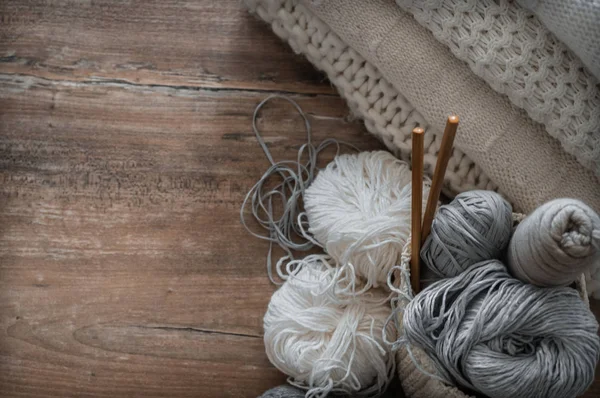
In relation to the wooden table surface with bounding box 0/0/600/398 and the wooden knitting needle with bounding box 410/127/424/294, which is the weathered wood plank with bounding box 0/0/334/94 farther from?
the wooden knitting needle with bounding box 410/127/424/294

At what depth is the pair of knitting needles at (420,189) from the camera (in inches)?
25.5

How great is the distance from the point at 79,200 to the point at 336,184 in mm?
421

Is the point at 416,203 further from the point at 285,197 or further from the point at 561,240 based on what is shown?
the point at 285,197

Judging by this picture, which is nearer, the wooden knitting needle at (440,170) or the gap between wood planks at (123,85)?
the wooden knitting needle at (440,170)

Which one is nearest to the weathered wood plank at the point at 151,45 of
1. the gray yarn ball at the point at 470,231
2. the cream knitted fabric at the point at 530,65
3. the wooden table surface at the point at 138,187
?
the wooden table surface at the point at 138,187

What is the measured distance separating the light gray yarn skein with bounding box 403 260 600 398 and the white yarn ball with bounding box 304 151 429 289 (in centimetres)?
17

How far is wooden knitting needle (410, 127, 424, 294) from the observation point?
66 cm

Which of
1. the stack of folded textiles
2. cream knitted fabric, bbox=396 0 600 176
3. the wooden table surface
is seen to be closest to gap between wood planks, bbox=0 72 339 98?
the wooden table surface

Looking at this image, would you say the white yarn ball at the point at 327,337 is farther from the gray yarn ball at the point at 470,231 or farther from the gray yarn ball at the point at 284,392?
the gray yarn ball at the point at 470,231

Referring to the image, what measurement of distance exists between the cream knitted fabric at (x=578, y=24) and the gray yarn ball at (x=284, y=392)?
0.56 metres

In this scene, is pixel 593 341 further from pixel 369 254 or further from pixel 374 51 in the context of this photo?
pixel 374 51

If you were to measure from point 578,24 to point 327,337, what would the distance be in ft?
1.67

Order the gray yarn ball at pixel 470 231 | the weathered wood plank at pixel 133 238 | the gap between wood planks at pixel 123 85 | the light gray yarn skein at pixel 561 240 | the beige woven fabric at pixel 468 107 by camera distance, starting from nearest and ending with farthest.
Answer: the light gray yarn skein at pixel 561 240
the gray yarn ball at pixel 470 231
the beige woven fabric at pixel 468 107
the weathered wood plank at pixel 133 238
the gap between wood planks at pixel 123 85

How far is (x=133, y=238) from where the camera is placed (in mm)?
1010
